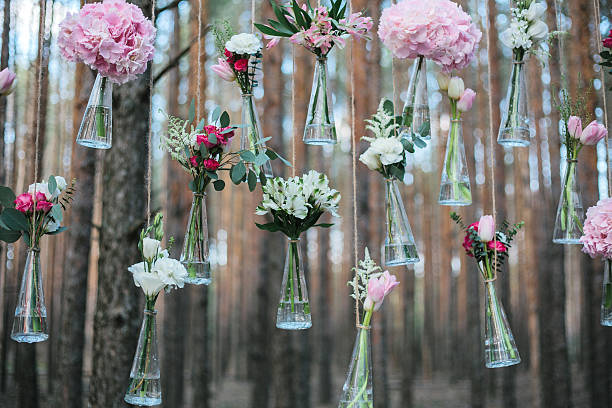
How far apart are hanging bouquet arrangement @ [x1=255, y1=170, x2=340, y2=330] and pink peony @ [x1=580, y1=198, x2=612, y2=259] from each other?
935 millimetres

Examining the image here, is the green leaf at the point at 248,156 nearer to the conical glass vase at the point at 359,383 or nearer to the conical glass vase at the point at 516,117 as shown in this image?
the conical glass vase at the point at 359,383

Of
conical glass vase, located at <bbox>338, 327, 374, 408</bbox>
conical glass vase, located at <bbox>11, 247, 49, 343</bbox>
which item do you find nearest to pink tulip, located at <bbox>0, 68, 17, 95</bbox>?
conical glass vase, located at <bbox>11, 247, 49, 343</bbox>

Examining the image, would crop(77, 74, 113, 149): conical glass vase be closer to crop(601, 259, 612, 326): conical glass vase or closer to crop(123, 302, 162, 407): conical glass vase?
crop(123, 302, 162, 407): conical glass vase

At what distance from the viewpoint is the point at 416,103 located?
6.83 feet

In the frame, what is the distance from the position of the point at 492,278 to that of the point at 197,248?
0.98 m

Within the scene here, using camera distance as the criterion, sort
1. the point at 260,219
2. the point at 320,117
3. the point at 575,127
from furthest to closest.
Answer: the point at 260,219 → the point at 575,127 → the point at 320,117

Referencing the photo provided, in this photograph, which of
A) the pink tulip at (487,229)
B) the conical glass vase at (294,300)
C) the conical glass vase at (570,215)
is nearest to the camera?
the conical glass vase at (294,300)

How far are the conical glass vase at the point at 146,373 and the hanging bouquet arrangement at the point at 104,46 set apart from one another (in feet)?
1.97

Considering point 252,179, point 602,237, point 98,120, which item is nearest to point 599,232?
point 602,237

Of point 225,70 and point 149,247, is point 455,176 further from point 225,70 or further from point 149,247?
point 149,247

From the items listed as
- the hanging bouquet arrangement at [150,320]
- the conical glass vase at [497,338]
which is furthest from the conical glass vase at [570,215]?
the hanging bouquet arrangement at [150,320]

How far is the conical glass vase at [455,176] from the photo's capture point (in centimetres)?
205

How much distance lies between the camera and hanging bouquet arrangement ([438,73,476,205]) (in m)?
2.06

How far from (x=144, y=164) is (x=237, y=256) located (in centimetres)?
969
